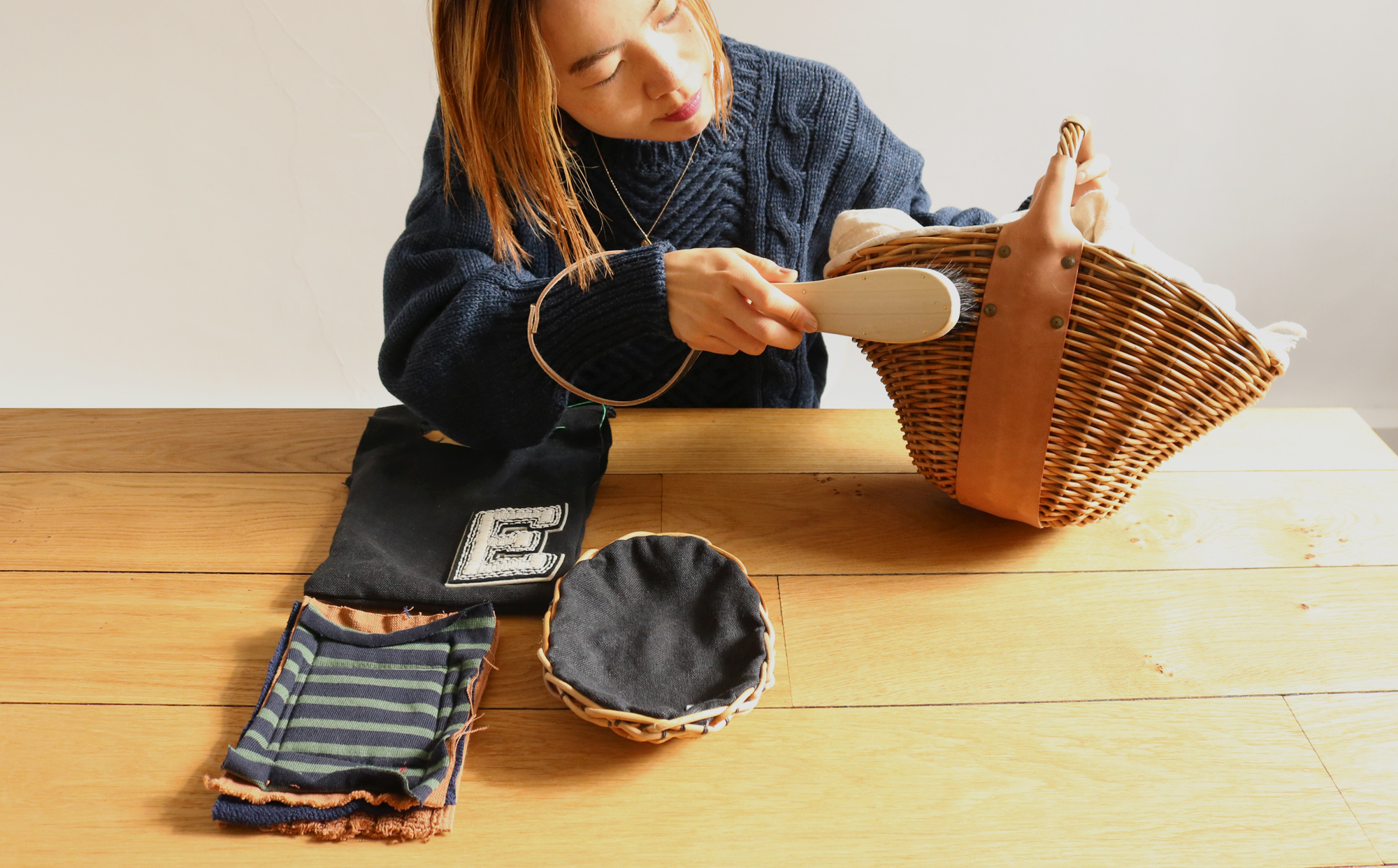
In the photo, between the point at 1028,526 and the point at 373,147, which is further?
the point at 373,147

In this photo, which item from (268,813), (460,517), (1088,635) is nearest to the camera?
(268,813)

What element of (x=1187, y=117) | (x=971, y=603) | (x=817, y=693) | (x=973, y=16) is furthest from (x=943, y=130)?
(x=817, y=693)

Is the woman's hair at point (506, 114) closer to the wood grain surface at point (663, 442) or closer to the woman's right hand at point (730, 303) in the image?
the woman's right hand at point (730, 303)

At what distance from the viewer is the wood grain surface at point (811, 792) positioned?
1.65 feet

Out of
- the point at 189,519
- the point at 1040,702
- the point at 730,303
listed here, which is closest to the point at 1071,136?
the point at 730,303

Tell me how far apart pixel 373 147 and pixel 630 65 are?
2.71 ft

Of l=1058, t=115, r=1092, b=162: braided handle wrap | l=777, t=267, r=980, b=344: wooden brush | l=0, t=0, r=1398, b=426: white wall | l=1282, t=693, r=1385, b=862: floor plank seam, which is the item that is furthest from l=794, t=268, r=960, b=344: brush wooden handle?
Answer: l=0, t=0, r=1398, b=426: white wall

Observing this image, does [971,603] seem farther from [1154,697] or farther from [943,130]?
[943,130]

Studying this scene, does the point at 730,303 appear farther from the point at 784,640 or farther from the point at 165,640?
the point at 165,640

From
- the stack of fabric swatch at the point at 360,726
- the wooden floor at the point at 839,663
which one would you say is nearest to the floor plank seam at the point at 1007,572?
the wooden floor at the point at 839,663

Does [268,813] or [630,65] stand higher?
[630,65]

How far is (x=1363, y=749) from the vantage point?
56 cm

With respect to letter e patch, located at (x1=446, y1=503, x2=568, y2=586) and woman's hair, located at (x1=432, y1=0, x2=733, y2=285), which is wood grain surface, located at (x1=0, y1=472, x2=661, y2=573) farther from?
woman's hair, located at (x1=432, y1=0, x2=733, y2=285)

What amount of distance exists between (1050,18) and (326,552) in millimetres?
1149
